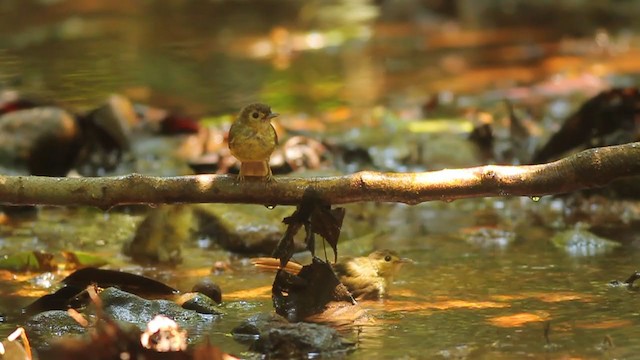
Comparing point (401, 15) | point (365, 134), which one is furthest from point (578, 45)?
point (365, 134)

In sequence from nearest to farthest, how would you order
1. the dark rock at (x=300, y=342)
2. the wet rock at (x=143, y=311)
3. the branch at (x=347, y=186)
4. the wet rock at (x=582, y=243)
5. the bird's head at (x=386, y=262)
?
1. the dark rock at (x=300, y=342)
2. the branch at (x=347, y=186)
3. the wet rock at (x=143, y=311)
4. the bird's head at (x=386, y=262)
5. the wet rock at (x=582, y=243)

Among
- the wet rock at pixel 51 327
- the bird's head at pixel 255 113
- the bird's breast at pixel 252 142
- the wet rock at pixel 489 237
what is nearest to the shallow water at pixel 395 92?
the wet rock at pixel 489 237

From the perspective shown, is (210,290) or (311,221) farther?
(210,290)

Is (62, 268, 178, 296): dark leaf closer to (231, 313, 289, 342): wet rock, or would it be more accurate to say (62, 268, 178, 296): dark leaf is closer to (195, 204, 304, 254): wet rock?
(231, 313, 289, 342): wet rock

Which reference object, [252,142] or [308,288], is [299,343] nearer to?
[308,288]

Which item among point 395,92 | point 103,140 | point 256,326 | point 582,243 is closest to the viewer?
point 256,326

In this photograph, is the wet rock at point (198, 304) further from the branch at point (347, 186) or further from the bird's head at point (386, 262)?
the bird's head at point (386, 262)

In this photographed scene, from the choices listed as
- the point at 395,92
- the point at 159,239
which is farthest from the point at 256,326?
the point at 395,92
